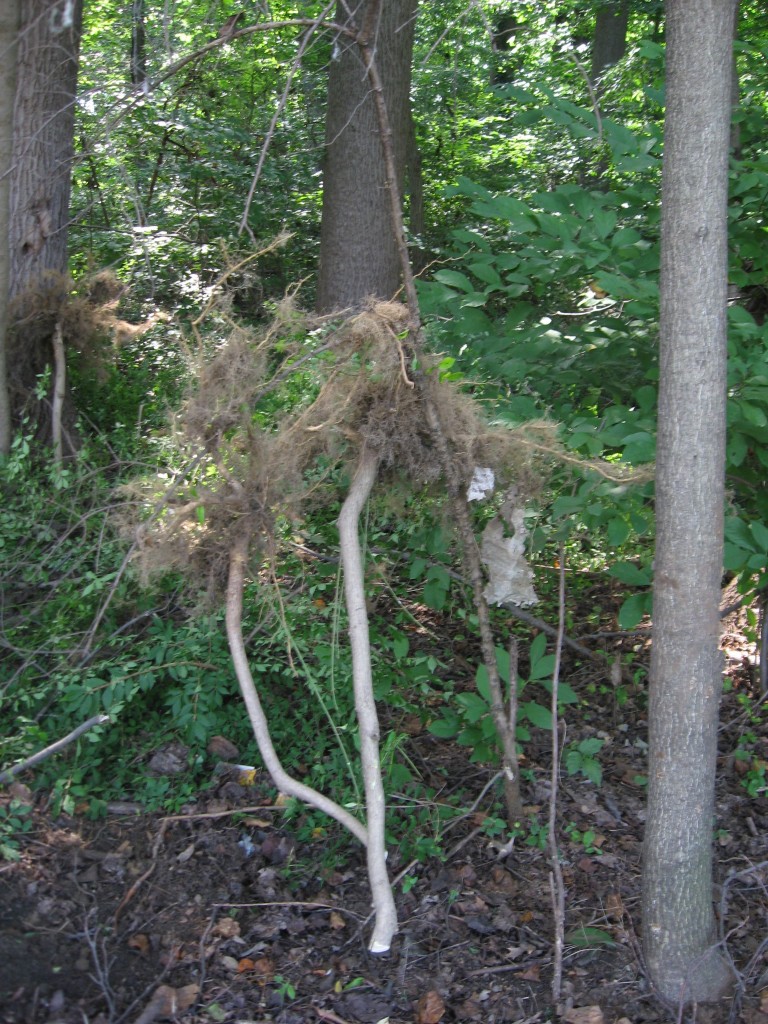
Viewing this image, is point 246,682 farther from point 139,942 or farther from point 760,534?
point 760,534

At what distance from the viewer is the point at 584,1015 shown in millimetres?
3221

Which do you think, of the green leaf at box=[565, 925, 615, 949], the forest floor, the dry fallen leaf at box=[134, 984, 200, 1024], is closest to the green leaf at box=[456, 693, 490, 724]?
the forest floor

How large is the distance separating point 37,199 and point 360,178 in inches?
107

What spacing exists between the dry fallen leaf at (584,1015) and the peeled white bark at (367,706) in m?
0.66

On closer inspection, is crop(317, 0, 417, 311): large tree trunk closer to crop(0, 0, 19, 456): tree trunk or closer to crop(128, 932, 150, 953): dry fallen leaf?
crop(0, 0, 19, 456): tree trunk

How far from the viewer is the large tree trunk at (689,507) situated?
305cm

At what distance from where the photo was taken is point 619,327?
4328 mm

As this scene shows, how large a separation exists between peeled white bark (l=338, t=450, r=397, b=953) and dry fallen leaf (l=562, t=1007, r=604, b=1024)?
0.66 meters

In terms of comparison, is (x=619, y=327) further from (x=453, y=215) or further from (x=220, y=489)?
(x=453, y=215)

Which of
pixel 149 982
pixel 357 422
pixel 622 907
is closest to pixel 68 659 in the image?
pixel 149 982

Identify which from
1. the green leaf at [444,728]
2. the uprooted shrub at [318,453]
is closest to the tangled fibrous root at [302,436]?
the uprooted shrub at [318,453]

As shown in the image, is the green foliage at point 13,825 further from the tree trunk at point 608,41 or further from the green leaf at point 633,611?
the tree trunk at point 608,41

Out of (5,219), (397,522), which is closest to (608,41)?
(5,219)

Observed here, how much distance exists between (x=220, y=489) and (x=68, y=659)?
1.43m
